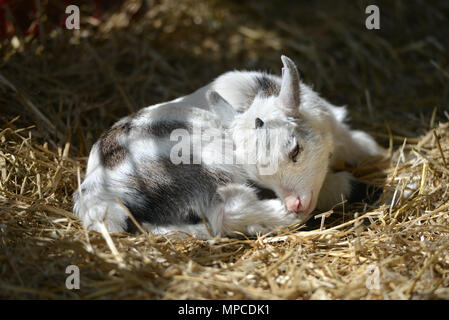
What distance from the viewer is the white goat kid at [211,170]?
2.62m

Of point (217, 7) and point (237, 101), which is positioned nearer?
point (237, 101)

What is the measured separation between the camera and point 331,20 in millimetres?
5625

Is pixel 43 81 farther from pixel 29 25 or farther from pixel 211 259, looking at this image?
pixel 211 259

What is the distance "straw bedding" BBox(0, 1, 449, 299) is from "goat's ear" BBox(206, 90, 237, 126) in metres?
0.80

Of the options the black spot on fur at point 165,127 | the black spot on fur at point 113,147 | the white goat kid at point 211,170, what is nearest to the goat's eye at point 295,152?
the white goat kid at point 211,170

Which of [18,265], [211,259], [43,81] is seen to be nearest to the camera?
[18,265]

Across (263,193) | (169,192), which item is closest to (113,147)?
(169,192)

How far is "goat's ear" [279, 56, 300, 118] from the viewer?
2.81 m

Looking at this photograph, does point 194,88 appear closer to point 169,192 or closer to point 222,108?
point 222,108

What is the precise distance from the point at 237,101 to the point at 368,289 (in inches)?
62.3

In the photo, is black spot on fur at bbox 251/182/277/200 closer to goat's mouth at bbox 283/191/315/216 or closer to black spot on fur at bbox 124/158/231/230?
goat's mouth at bbox 283/191/315/216

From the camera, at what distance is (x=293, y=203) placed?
9.00 feet

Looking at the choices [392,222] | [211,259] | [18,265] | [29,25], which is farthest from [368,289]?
[29,25]

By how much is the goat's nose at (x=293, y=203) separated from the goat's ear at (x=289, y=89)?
56 centimetres
